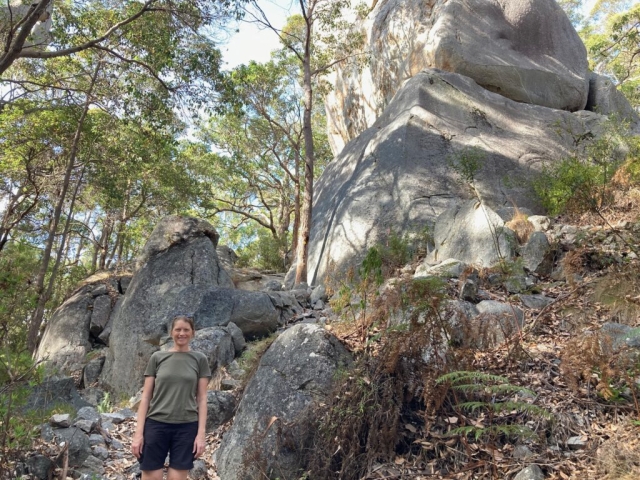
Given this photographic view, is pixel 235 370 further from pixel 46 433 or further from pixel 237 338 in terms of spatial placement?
pixel 46 433

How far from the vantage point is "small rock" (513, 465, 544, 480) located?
3.62 m

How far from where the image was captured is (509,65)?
13.6 m

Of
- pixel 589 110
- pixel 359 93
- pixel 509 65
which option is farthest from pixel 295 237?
pixel 589 110

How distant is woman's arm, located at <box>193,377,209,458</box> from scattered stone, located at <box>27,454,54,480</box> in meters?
1.54

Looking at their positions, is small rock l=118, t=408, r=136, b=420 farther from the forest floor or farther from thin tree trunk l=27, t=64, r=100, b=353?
thin tree trunk l=27, t=64, r=100, b=353

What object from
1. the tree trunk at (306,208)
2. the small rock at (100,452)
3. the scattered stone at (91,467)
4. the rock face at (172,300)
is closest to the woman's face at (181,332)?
the scattered stone at (91,467)

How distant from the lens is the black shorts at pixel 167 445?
11.9 feet

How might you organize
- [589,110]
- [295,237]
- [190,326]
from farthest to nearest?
1. [295,237]
2. [589,110]
3. [190,326]

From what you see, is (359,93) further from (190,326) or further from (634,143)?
(190,326)

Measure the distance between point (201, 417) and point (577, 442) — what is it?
2877 millimetres

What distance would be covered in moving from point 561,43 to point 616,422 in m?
14.0

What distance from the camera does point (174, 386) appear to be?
12.2ft

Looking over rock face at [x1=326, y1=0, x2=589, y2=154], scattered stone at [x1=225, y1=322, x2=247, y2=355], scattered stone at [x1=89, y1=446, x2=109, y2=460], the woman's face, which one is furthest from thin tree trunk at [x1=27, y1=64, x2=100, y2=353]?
the woman's face

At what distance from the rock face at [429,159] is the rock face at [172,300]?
246cm
